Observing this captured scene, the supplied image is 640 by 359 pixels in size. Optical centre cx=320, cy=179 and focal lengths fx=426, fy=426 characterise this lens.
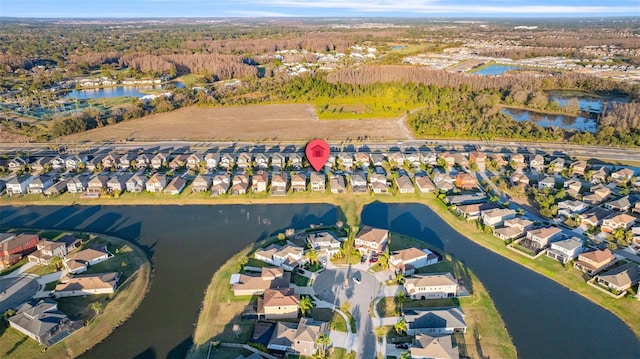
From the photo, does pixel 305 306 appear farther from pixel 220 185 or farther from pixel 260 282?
pixel 220 185

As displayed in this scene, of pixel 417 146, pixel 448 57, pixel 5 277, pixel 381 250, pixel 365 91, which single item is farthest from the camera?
pixel 448 57

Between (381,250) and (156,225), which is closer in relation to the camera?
(381,250)

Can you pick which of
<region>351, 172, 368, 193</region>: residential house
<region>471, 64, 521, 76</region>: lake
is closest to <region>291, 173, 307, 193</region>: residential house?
<region>351, 172, 368, 193</region>: residential house

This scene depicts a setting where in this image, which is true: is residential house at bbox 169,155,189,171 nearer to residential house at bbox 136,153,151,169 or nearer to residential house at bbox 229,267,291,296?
residential house at bbox 136,153,151,169

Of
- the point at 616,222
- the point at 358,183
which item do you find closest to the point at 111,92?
the point at 358,183

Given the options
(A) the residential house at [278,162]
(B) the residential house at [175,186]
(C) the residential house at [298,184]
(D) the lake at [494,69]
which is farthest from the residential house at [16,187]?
(D) the lake at [494,69]

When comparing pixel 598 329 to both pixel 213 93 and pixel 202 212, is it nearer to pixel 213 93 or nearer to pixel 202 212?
pixel 202 212

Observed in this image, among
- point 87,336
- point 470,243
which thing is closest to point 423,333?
point 470,243
